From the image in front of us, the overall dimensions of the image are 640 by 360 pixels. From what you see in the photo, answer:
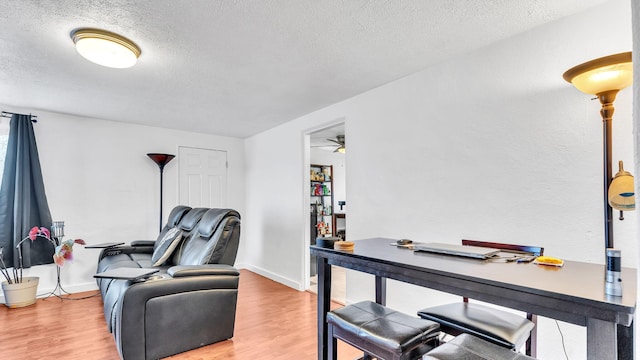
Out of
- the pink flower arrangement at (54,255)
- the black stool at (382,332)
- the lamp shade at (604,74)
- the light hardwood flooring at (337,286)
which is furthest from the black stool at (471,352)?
the pink flower arrangement at (54,255)

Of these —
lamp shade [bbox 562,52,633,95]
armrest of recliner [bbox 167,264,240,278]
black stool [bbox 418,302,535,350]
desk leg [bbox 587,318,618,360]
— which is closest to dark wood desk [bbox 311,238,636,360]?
desk leg [bbox 587,318,618,360]

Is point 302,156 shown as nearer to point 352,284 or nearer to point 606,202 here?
point 352,284

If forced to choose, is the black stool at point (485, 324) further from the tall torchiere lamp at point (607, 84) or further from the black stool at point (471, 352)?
the tall torchiere lamp at point (607, 84)

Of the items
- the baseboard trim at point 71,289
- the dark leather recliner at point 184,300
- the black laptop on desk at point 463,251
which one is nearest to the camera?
the black laptop on desk at point 463,251

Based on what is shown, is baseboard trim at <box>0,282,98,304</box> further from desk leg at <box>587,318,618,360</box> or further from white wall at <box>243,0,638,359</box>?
desk leg at <box>587,318,618,360</box>

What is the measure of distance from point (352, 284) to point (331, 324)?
173 cm

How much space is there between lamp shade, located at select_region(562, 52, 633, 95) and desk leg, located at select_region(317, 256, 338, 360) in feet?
5.00

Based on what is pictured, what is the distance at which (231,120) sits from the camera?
4.11 meters

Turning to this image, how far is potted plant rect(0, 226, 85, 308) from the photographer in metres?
3.19

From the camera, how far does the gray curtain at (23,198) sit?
11.1 ft

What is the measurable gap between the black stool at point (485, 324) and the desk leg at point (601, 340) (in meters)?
0.57

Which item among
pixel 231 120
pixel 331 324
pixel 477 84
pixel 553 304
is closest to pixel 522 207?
pixel 477 84

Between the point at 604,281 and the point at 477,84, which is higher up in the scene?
the point at 477,84

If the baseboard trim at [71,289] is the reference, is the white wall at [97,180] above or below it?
above
